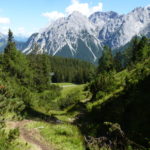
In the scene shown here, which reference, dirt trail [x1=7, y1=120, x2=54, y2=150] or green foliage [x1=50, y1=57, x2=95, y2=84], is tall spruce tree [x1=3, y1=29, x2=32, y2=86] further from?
green foliage [x1=50, y1=57, x2=95, y2=84]

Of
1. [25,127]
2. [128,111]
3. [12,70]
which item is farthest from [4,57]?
[128,111]

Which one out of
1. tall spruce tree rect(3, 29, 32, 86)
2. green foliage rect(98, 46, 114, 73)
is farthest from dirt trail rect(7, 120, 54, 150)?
green foliage rect(98, 46, 114, 73)

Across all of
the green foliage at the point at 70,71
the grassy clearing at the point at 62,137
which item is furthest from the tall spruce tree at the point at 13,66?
the green foliage at the point at 70,71

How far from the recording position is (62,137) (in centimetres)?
1838

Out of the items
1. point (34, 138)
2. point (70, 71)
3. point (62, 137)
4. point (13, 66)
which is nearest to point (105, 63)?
point (13, 66)

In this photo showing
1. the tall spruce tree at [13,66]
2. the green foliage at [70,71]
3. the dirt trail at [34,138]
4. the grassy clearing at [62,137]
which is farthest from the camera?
the green foliage at [70,71]

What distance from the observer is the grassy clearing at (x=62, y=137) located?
53.9 ft

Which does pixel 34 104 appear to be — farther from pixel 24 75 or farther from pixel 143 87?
pixel 143 87

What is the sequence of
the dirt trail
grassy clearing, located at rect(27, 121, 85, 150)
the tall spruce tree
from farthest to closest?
1. the tall spruce tree
2. grassy clearing, located at rect(27, 121, 85, 150)
3. the dirt trail

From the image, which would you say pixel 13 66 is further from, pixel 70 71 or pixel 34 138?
pixel 70 71

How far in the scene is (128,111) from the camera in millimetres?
18797

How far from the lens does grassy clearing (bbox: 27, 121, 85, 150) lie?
53.9ft

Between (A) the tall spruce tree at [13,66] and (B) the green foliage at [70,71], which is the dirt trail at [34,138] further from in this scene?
(B) the green foliage at [70,71]

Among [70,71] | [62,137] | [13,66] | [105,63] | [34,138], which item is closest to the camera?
[34,138]
